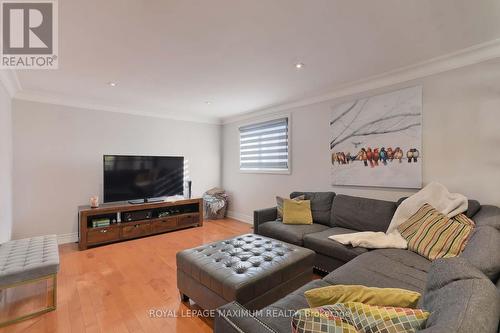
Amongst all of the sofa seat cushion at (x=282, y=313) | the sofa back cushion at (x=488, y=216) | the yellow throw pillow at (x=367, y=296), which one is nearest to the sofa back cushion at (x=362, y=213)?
the sofa back cushion at (x=488, y=216)

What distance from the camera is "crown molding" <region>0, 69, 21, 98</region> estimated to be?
2.58 meters

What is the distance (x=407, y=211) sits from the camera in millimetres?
2338

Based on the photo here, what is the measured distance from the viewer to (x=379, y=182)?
9.58 ft

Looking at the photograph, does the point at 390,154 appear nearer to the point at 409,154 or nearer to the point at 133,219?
the point at 409,154

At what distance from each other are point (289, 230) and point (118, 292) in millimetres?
1904

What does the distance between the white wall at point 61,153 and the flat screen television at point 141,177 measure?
1.15 feet

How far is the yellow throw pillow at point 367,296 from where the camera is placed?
0.87 metres

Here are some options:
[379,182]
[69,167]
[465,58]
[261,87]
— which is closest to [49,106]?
[69,167]

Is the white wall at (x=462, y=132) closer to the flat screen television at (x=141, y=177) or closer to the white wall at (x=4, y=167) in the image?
the flat screen television at (x=141, y=177)

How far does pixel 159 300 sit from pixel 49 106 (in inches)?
135

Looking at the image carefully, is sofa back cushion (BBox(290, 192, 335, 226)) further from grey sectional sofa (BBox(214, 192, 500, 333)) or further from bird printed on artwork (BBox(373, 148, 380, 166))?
bird printed on artwork (BBox(373, 148, 380, 166))

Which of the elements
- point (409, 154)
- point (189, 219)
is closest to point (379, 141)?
point (409, 154)

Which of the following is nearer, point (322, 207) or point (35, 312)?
point (35, 312)

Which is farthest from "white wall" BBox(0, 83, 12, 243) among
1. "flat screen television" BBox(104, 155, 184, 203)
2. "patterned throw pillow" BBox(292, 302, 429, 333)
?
"patterned throw pillow" BBox(292, 302, 429, 333)
